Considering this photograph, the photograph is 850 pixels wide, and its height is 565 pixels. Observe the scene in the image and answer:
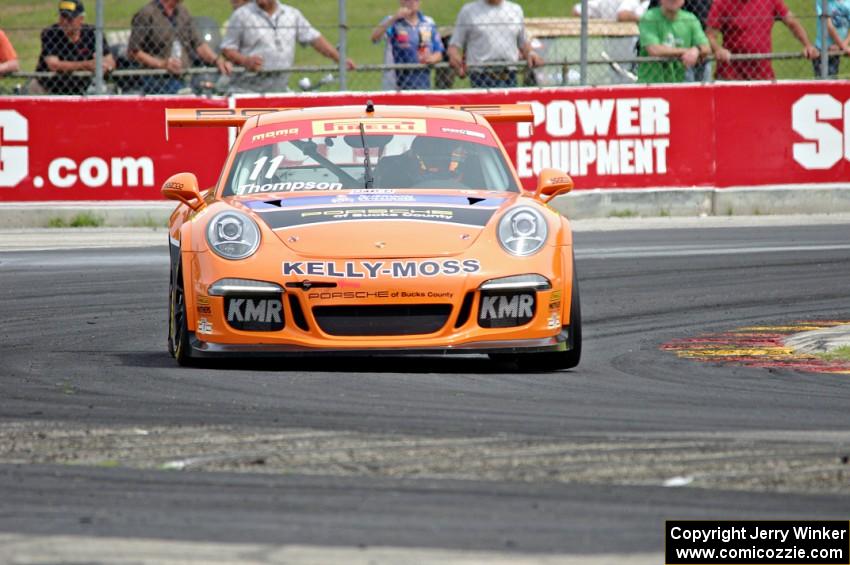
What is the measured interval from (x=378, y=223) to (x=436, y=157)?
115 cm

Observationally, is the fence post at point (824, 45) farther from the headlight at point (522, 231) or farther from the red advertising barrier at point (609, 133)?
the headlight at point (522, 231)

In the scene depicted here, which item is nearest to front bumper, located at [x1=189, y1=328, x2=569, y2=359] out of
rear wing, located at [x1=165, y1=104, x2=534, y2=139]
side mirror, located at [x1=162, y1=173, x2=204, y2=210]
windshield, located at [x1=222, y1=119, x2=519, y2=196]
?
side mirror, located at [x1=162, y1=173, x2=204, y2=210]

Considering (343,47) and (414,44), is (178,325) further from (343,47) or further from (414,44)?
(414,44)

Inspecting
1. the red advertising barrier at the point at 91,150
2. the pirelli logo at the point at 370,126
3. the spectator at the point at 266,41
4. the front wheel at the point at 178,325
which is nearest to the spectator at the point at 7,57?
the red advertising barrier at the point at 91,150

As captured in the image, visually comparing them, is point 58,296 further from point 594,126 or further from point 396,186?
point 594,126

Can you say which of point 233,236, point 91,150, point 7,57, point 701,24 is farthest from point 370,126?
point 701,24

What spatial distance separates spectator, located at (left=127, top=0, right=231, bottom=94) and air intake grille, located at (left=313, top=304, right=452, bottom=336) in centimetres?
937

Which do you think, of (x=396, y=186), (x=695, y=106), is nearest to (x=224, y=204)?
(x=396, y=186)

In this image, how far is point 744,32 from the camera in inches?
685

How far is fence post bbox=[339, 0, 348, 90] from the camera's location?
16889mm

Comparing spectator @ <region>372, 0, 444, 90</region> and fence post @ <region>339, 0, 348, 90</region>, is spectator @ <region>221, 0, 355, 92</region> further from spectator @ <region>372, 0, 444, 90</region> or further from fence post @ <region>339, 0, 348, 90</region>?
spectator @ <region>372, 0, 444, 90</region>

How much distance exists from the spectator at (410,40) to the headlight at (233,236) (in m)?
9.28

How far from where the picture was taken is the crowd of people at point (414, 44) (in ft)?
54.9

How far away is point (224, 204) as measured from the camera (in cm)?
841
